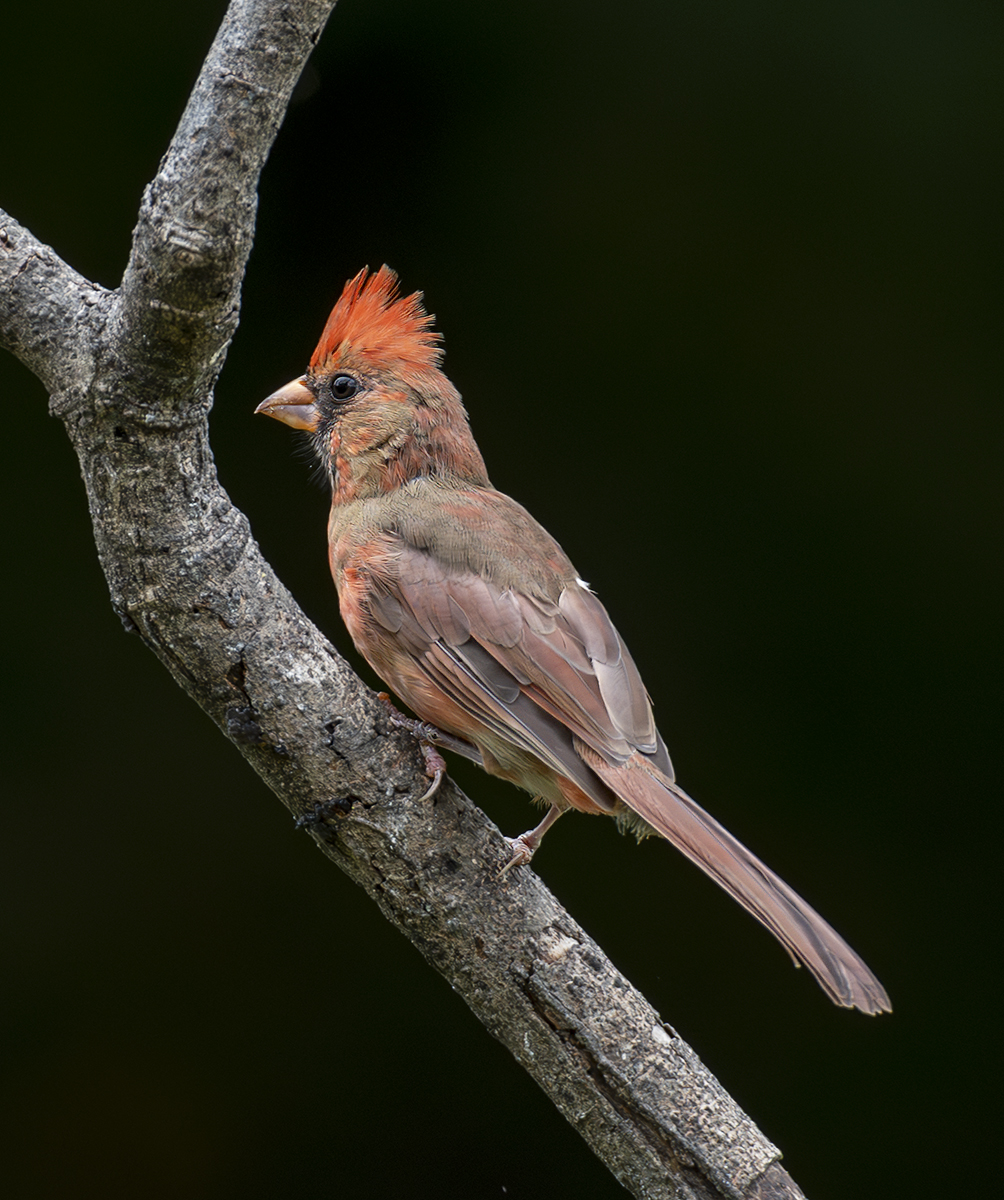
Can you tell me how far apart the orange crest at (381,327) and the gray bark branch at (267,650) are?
0.85m

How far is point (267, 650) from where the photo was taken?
6.18 feet

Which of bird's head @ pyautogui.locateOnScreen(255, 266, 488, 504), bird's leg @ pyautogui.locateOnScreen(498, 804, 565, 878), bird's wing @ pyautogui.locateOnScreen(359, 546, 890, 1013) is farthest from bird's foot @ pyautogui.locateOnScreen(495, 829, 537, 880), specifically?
bird's head @ pyautogui.locateOnScreen(255, 266, 488, 504)

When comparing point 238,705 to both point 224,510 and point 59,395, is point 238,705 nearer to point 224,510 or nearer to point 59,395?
point 224,510

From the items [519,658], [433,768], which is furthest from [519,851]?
[519,658]

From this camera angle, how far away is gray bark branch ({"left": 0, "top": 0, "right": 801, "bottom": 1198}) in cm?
154

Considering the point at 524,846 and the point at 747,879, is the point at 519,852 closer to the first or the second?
the point at 524,846

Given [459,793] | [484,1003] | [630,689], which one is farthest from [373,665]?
[484,1003]

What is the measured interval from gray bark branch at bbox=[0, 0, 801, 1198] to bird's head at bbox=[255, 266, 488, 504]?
673 mm

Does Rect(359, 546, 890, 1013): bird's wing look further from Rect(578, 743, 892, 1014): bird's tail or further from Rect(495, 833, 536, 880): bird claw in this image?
Rect(495, 833, 536, 880): bird claw

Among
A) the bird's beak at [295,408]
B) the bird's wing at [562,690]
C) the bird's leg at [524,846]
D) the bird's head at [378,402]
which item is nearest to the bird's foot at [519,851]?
the bird's leg at [524,846]

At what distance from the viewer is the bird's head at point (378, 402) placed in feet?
8.32

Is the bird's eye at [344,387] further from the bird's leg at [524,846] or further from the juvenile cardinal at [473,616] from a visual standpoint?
the bird's leg at [524,846]

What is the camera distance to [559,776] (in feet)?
7.04

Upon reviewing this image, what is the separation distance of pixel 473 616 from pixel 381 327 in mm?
785
